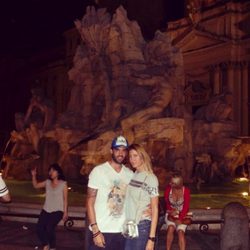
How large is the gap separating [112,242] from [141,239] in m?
0.30

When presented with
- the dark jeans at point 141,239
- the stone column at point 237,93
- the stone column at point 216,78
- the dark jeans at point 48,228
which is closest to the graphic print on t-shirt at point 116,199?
the dark jeans at point 141,239

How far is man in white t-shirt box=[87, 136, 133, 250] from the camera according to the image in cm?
511

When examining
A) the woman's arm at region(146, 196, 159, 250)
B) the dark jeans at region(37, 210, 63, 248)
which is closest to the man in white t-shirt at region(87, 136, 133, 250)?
the woman's arm at region(146, 196, 159, 250)

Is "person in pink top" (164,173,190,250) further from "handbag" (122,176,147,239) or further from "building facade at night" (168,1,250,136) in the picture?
"building facade at night" (168,1,250,136)

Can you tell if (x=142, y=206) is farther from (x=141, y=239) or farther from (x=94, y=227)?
(x=94, y=227)

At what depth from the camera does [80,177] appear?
55.7 feet

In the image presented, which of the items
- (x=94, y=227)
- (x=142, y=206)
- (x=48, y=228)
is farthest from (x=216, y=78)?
(x=94, y=227)

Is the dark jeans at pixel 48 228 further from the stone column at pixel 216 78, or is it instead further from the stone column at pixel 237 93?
the stone column at pixel 216 78

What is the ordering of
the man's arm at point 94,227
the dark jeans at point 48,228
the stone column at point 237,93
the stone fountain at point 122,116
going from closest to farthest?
the man's arm at point 94,227 → the dark jeans at point 48,228 → the stone fountain at point 122,116 → the stone column at point 237,93

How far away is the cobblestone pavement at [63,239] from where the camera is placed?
8.22 m

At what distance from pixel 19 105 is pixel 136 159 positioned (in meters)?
51.9

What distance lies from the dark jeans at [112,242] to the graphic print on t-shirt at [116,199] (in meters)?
0.21

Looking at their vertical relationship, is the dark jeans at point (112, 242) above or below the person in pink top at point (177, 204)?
below

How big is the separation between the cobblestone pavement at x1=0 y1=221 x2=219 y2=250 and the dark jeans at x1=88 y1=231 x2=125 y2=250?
2702 mm
